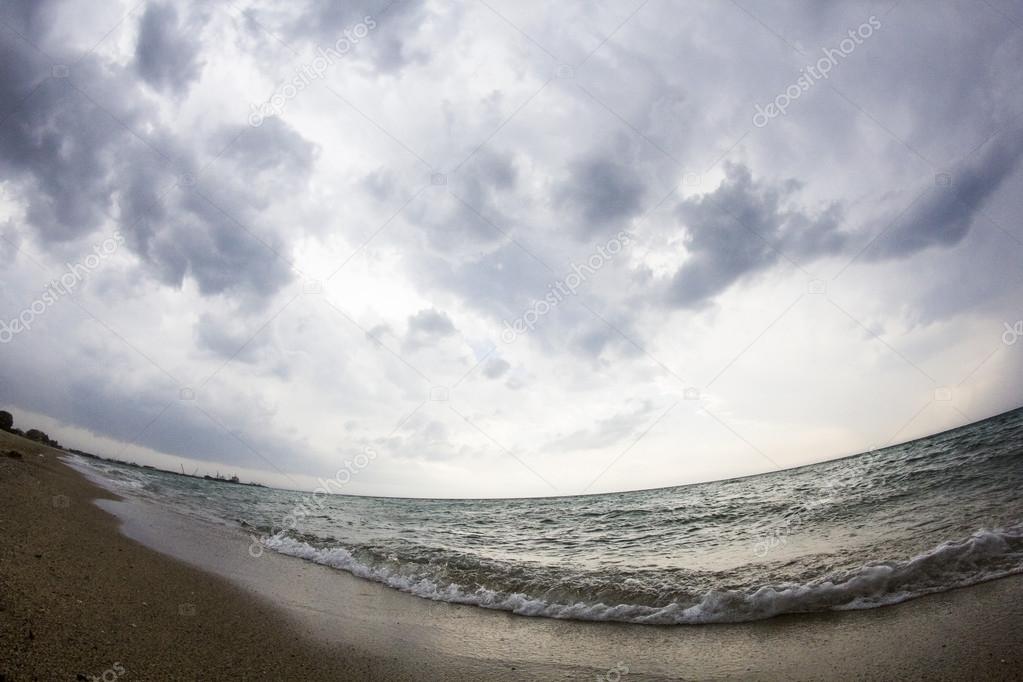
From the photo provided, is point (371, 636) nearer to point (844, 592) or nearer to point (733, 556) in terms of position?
point (844, 592)

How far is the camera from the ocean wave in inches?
234

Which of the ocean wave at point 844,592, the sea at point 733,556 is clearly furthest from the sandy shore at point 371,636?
the sea at point 733,556

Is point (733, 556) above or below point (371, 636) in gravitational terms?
above

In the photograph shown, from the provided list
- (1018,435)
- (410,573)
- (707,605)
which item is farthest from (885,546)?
(1018,435)

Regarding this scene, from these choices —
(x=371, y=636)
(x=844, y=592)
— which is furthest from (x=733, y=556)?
(x=371, y=636)

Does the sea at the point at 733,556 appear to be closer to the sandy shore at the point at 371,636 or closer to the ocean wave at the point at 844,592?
the ocean wave at the point at 844,592

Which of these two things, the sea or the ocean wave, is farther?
the sea

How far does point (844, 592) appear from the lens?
19.9ft

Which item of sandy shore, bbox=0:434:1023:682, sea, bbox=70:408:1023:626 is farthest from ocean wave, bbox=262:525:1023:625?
sandy shore, bbox=0:434:1023:682

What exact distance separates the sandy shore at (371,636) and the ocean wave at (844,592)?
0.29 metres

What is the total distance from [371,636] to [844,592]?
21.2ft

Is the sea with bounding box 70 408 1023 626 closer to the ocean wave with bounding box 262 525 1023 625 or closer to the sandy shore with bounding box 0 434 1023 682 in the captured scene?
the ocean wave with bounding box 262 525 1023 625

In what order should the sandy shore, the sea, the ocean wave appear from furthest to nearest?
the sea → the ocean wave → the sandy shore

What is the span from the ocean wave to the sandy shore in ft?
0.94
